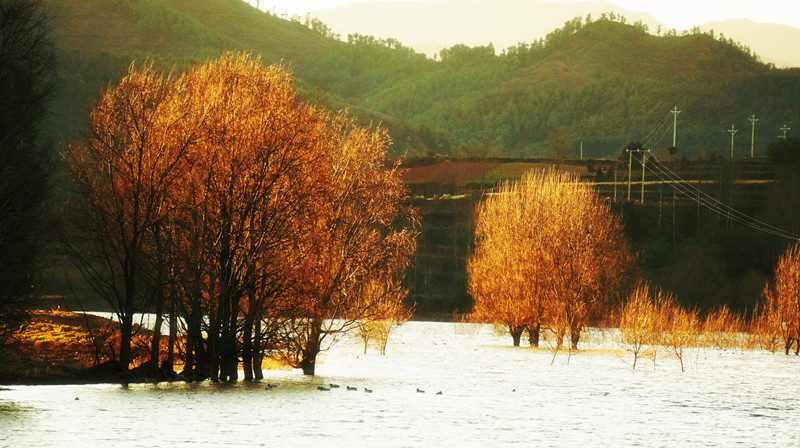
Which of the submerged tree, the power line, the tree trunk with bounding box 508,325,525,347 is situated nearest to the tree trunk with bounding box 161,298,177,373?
the submerged tree

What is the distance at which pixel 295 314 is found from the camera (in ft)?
140

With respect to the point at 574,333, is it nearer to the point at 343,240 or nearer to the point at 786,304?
the point at 786,304

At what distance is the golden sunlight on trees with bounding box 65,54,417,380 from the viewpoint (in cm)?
4006

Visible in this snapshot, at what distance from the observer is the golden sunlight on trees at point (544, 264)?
6841 cm

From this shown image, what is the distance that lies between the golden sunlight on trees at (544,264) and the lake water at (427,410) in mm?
8023

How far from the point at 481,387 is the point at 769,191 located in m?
96.7

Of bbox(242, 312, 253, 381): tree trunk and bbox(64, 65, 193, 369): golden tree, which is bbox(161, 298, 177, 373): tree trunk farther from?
bbox(242, 312, 253, 381): tree trunk

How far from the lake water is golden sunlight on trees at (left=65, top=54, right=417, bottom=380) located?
302 cm

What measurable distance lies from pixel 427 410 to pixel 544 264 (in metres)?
29.9

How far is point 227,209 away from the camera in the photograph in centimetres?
4069

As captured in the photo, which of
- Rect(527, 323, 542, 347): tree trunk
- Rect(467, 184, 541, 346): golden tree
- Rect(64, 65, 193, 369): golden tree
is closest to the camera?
Rect(64, 65, 193, 369): golden tree

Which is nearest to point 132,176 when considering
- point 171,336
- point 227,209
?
point 227,209

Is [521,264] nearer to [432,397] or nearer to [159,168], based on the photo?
[432,397]

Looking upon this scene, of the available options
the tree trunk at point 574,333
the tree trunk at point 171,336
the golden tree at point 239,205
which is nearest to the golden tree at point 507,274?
the tree trunk at point 574,333
